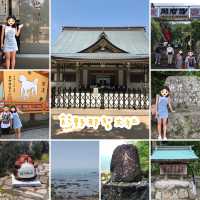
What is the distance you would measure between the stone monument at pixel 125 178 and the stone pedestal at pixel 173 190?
0.16 metres

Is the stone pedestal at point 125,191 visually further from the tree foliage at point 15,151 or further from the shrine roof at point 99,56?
the shrine roof at point 99,56

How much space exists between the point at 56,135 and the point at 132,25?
6.76 feet

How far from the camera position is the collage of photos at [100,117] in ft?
24.3

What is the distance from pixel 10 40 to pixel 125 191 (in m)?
2.93

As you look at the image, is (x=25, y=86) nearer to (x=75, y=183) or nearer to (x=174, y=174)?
(x=75, y=183)

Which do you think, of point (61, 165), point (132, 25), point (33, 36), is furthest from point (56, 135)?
point (132, 25)

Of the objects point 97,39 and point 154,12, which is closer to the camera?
point 154,12

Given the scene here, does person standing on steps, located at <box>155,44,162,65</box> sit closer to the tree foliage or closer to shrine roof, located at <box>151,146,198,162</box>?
shrine roof, located at <box>151,146,198,162</box>

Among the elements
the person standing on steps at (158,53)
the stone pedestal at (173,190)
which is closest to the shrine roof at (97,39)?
the person standing on steps at (158,53)

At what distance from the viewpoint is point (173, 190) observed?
738 centimetres

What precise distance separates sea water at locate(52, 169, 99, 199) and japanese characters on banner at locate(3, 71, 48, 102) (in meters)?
1.21

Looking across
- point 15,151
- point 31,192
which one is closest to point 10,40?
point 15,151

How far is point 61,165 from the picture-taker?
7.43m

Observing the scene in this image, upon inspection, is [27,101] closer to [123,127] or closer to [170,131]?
[123,127]
